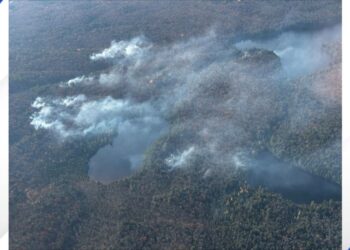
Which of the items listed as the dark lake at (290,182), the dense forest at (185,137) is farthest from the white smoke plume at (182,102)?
the dark lake at (290,182)

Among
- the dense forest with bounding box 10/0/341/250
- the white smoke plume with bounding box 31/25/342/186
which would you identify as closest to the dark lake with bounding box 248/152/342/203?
the dense forest with bounding box 10/0/341/250

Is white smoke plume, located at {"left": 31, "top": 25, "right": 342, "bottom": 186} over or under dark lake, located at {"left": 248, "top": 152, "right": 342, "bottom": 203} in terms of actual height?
over

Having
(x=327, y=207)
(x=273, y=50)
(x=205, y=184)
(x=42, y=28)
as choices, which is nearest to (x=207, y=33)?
(x=273, y=50)

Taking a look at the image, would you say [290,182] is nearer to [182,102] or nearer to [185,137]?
[185,137]

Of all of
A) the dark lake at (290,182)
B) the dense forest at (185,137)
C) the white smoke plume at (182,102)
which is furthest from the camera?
the white smoke plume at (182,102)

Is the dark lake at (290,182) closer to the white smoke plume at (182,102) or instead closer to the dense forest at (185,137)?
the dense forest at (185,137)

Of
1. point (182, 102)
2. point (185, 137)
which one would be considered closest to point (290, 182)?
point (185, 137)

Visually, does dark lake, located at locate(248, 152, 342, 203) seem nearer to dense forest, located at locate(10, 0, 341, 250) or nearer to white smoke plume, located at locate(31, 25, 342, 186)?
dense forest, located at locate(10, 0, 341, 250)

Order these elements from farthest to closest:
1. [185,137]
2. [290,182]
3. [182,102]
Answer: [182,102] < [185,137] < [290,182]

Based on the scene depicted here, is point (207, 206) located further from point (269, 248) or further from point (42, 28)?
point (42, 28)

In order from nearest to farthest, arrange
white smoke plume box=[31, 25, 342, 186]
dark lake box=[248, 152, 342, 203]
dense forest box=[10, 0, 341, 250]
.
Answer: dense forest box=[10, 0, 341, 250] < dark lake box=[248, 152, 342, 203] < white smoke plume box=[31, 25, 342, 186]

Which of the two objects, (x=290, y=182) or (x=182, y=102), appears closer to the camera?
(x=290, y=182)

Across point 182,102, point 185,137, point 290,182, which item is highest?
point 182,102
